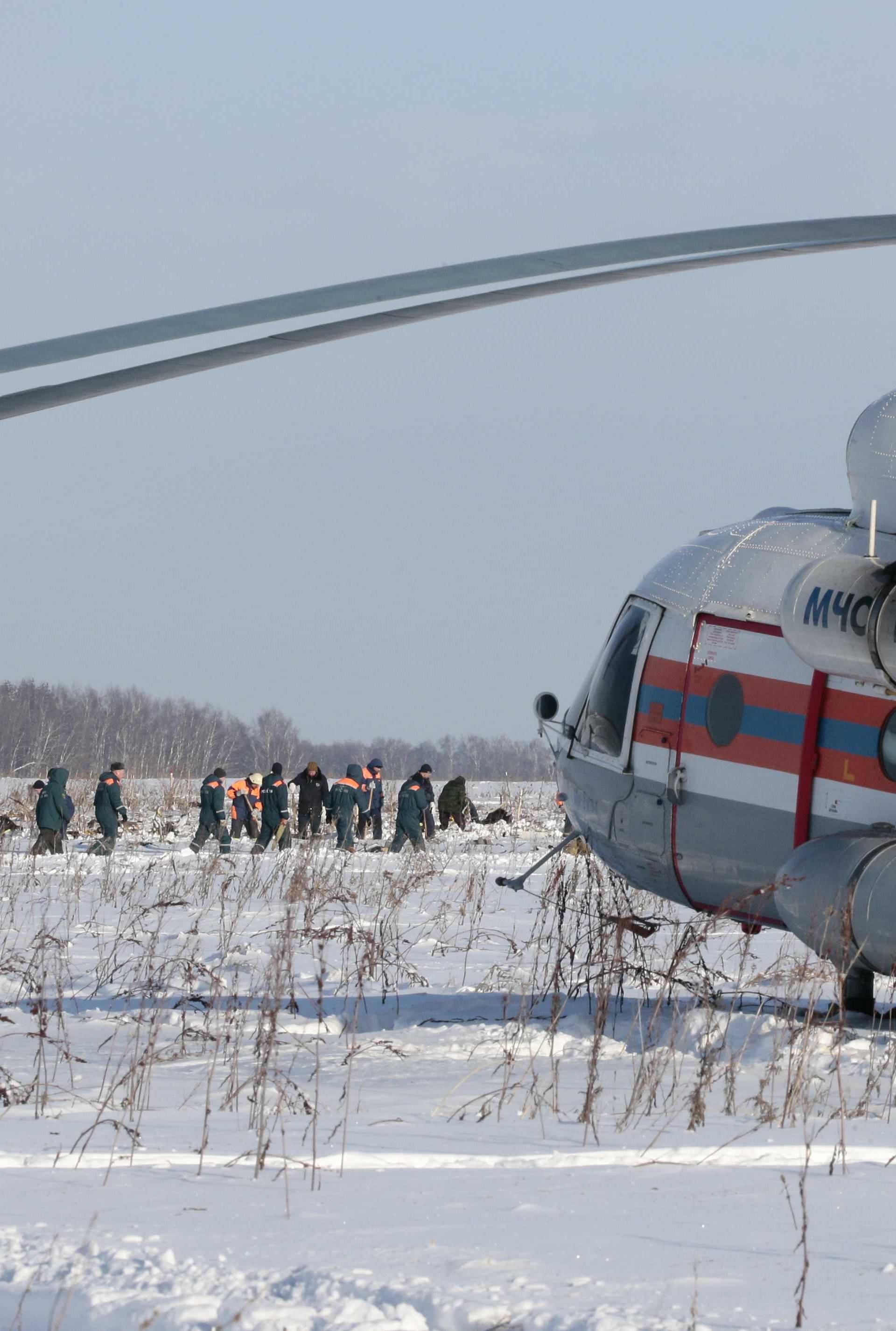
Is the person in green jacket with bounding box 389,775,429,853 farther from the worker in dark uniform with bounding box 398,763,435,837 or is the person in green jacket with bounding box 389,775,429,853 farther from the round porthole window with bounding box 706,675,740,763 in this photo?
the round porthole window with bounding box 706,675,740,763

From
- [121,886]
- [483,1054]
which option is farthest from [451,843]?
[483,1054]

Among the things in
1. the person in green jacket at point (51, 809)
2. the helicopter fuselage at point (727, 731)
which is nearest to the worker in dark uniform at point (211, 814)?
the person in green jacket at point (51, 809)

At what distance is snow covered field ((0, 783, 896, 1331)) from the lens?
→ 292 cm

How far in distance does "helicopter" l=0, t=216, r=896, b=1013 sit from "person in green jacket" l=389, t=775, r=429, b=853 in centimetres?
1280

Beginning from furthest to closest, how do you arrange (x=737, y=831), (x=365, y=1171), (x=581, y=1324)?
(x=737, y=831)
(x=365, y=1171)
(x=581, y=1324)

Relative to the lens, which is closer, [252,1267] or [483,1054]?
[252,1267]

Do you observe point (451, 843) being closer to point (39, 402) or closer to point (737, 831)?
point (737, 831)

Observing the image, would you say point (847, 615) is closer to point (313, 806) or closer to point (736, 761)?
point (736, 761)

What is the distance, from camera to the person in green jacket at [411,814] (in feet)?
72.3

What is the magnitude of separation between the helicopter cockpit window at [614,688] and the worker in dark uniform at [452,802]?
19735mm

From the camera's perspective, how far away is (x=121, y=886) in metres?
14.3

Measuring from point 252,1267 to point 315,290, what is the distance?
2.36 metres

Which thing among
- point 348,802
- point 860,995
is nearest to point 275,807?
point 348,802

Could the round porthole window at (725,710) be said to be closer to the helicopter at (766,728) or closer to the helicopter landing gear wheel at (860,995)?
the helicopter at (766,728)
